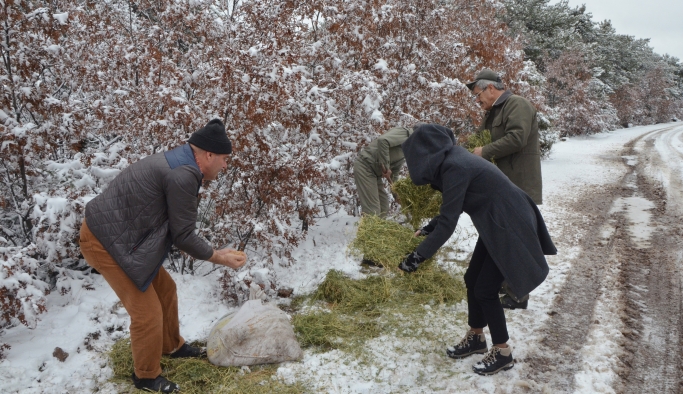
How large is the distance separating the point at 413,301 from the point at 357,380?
1.38 meters

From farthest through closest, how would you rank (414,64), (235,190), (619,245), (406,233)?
(414,64) < (619,245) < (235,190) < (406,233)

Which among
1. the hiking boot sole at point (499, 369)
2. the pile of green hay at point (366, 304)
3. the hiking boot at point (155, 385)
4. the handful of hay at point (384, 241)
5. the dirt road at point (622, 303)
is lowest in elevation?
the hiking boot at point (155, 385)

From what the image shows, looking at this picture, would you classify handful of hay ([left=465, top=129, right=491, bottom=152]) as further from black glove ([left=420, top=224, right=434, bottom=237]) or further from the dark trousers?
the dark trousers

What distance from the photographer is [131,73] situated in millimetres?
5238

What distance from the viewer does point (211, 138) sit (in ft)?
9.66

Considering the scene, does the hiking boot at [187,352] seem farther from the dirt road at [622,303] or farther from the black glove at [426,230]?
the dirt road at [622,303]

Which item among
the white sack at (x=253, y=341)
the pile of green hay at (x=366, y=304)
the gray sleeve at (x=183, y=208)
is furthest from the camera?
the pile of green hay at (x=366, y=304)

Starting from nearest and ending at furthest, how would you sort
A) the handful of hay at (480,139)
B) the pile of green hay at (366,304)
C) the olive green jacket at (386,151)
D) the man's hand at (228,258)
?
the man's hand at (228,258) → the pile of green hay at (366,304) → the handful of hay at (480,139) → the olive green jacket at (386,151)

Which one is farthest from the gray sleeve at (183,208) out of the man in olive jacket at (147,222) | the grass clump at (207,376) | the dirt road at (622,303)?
the dirt road at (622,303)

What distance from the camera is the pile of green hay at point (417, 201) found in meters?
4.89

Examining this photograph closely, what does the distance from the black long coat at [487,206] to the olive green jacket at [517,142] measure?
1.21 metres

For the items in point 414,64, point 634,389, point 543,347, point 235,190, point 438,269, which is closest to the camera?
point 634,389

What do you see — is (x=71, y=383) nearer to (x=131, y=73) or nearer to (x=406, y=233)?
(x=406, y=233)

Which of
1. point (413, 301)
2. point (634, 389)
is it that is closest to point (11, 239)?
point (413, 301)
